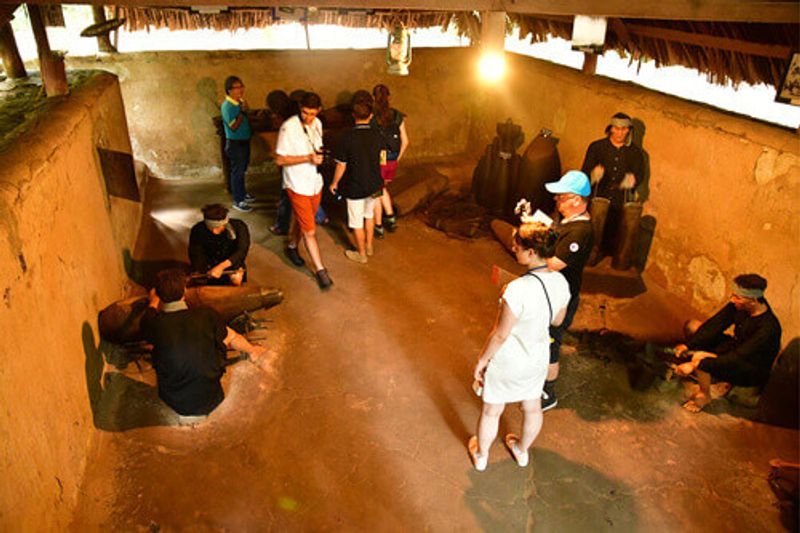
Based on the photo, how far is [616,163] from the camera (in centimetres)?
635

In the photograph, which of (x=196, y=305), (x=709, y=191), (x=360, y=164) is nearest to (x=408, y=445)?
(x=196, y=305)

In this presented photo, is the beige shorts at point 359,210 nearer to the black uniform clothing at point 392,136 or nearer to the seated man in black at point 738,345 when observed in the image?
the black uniform clothing at point 392,136

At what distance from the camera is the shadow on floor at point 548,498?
388 cm

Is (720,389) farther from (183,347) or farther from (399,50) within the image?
(183,347)

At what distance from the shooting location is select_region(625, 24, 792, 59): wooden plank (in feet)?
17.8

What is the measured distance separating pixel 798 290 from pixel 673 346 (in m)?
1.24

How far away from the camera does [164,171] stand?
9.02 metres

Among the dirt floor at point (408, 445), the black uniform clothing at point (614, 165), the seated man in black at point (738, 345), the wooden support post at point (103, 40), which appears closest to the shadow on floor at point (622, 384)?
the dirt floor at point (408, 445)

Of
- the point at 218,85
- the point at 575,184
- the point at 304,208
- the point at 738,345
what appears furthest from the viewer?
the point at 218,85

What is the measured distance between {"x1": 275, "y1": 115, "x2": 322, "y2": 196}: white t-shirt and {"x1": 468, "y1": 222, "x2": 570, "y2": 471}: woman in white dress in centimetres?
309

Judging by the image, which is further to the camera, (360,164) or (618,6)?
(360,164)

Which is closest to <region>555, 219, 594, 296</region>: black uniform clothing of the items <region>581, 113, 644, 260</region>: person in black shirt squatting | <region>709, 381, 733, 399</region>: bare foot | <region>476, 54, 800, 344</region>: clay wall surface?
<region>709, 381, 733, 399</region>: bare foot

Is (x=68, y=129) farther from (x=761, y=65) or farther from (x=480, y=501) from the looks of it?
(x=761, y=65)

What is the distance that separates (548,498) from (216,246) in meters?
3.70
